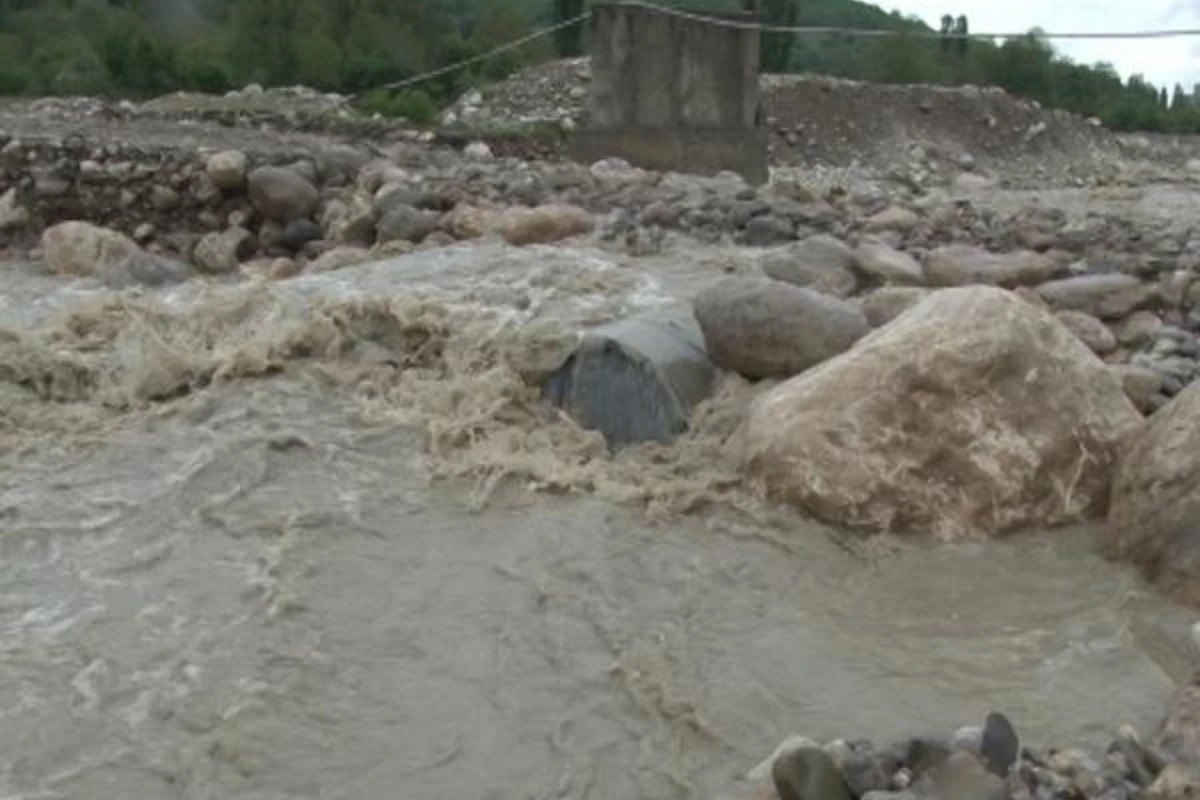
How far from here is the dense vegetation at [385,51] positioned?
2450 cm

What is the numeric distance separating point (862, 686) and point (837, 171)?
18009mm

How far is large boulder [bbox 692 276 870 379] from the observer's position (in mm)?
6129

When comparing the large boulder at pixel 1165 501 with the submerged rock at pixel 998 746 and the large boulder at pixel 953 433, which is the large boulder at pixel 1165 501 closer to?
the large boulder at pixel 953 433

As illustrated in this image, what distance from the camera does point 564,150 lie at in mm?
17062

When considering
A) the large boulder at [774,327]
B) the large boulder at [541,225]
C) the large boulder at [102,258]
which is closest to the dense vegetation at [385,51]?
the large boulder at [541,225]

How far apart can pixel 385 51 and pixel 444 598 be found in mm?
24698

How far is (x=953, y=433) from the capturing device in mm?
5496

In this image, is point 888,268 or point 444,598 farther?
point 888,268

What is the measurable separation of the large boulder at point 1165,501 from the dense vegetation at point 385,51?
10231 mm

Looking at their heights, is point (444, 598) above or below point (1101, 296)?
below

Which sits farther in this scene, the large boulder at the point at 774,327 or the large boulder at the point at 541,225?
the large boulder at the point at 541,225

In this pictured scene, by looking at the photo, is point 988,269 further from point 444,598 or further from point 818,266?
point 444,598

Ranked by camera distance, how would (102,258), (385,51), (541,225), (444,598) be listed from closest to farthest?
(444,598), (541,225), (102,258), (385,51)

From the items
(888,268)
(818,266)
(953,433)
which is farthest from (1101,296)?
(953,433)
